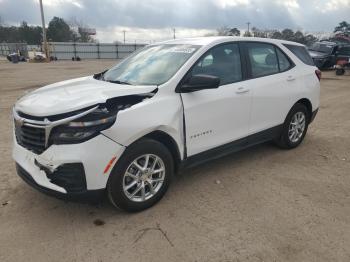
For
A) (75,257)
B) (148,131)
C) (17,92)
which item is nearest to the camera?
(75,257)

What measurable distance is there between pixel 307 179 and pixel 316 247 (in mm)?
1546

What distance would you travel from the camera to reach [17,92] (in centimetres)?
Result: 1300

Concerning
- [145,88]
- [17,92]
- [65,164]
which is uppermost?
[145,88]

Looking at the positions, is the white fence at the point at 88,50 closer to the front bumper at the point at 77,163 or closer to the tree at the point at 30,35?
the tree at the point at 30,35

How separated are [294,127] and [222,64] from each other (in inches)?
77.8

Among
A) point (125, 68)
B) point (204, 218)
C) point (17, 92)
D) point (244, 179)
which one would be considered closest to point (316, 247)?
point (204, 218)

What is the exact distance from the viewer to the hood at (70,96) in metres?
3.24

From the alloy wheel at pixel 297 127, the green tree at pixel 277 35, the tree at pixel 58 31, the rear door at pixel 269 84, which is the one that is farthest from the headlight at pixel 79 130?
the tree at pixel 58 31

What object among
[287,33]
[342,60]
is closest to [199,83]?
[342,60]

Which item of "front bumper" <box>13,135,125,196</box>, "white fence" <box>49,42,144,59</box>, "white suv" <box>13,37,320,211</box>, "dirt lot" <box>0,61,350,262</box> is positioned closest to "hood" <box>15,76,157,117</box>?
"white suv" <box>13,37,320,211</box>

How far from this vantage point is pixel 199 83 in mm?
3740

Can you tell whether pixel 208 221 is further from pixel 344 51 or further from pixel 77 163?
pixel 344 51

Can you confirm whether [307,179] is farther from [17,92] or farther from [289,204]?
[17,92]

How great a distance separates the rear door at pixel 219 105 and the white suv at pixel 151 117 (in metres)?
0.01
